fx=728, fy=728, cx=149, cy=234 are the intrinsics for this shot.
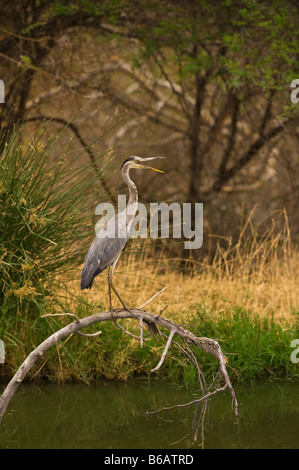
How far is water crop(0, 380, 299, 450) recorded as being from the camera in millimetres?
3873

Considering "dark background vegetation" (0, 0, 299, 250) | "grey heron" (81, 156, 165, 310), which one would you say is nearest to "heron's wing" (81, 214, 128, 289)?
"grey heron" (81, 156, 165, 310)

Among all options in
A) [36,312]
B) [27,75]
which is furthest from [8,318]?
[27,75]

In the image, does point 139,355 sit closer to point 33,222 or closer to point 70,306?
point 70,306

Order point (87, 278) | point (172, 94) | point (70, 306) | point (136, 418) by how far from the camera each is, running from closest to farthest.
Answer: point (87, 278), point (136, 418), point (70, 306), point (172, 94)

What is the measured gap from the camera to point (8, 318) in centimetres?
475

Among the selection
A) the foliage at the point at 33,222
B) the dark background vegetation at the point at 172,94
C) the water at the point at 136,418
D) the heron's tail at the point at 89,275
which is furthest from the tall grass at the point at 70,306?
the dark background vegetation at the point at 172,94

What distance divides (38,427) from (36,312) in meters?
0.95

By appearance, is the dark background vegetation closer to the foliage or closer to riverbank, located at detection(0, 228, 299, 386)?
riverbank, located at detection(0, 228, 299, 386)

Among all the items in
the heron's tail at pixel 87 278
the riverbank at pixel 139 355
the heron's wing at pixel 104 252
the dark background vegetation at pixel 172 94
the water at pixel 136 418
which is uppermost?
the dark background vegetation at pixel 172 94

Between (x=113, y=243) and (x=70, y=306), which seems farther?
(x=70, y=306)

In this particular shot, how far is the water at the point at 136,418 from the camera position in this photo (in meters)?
3.87

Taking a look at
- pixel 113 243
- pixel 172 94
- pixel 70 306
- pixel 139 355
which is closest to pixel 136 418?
pixel 139 355

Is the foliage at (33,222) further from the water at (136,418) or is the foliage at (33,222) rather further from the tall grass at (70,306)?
the water at (136,418)

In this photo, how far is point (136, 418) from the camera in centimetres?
427
